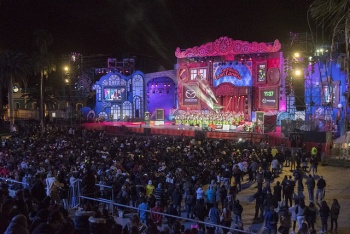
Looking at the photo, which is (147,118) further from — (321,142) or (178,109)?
(321,142)

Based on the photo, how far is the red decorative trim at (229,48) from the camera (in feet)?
126

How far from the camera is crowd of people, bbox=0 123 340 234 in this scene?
653 centimetres

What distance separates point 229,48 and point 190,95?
6.89m

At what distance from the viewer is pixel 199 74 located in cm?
4269

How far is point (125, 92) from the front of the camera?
47.9 meters

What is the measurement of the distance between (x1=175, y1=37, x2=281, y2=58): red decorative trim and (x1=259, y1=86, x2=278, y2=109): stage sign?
12.8 feet

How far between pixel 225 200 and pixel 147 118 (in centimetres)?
3191

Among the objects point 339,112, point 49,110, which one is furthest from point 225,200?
point 49,110

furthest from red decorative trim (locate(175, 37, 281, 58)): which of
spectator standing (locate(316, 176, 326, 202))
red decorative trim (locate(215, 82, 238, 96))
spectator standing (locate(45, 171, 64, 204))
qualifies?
spectator standing (locate(45, 171, 64, 204))

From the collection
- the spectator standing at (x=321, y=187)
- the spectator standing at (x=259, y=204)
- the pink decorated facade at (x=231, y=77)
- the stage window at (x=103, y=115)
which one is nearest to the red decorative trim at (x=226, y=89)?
the pink decorated facade at (x=231, y=77)

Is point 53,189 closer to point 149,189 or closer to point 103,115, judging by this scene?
point 149,189

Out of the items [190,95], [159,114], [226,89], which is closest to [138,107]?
[159,114]

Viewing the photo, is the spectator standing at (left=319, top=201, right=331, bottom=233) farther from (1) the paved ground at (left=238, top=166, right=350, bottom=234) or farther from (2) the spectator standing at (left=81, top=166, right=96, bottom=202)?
(2) the spectator standing at (left=81, top=166, right=96, bottom=202)

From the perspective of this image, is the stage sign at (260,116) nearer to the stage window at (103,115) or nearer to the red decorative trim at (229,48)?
the red decorative trim at (229,48)
